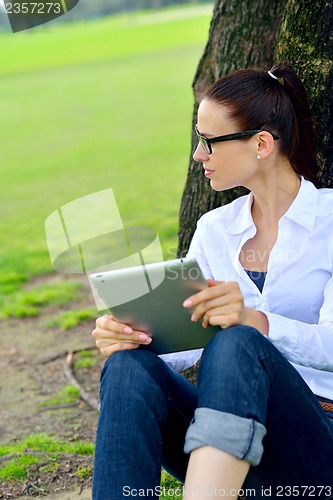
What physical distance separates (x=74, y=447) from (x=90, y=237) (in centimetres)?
474

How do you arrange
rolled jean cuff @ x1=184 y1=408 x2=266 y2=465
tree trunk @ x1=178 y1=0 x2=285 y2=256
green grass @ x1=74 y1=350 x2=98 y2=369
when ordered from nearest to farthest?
1. rolled jean cuff @ x1=184 y1=408 x2=266 y2=465
2. tree trunk @ x1=178 y1=0 x2=285 y2=256
3. green grass @ x1=74 y1=350 x2=98 y2=369

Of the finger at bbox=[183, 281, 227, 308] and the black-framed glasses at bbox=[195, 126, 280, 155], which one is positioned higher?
the black-framed glasses at bbox=[195, 126, 280, 155]

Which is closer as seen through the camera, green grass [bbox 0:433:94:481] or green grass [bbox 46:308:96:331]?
green grass [bbox 0:433:94:481]

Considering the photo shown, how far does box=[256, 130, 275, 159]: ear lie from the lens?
8.32 feet

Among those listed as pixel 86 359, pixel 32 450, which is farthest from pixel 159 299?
pixel 86 359

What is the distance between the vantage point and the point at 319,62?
2.94 meters

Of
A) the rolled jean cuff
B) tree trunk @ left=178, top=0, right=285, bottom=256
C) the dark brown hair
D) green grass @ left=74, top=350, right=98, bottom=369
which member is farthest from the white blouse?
green grass @ left=74, top=350, right=98, bottom=369

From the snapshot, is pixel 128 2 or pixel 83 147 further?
pixel 128 2

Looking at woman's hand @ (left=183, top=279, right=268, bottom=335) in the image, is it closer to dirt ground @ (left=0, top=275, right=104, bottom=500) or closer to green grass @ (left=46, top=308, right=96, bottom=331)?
Answer: dirt ground @ (left=0, top=275, right=104, bottom=500)

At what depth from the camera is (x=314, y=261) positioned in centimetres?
246

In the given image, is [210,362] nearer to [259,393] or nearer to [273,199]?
[259,393]

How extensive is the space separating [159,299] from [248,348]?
0.95 ft

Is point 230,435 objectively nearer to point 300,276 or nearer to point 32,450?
point 300,276

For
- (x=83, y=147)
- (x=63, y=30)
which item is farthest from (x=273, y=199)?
(x=63, y=30)
